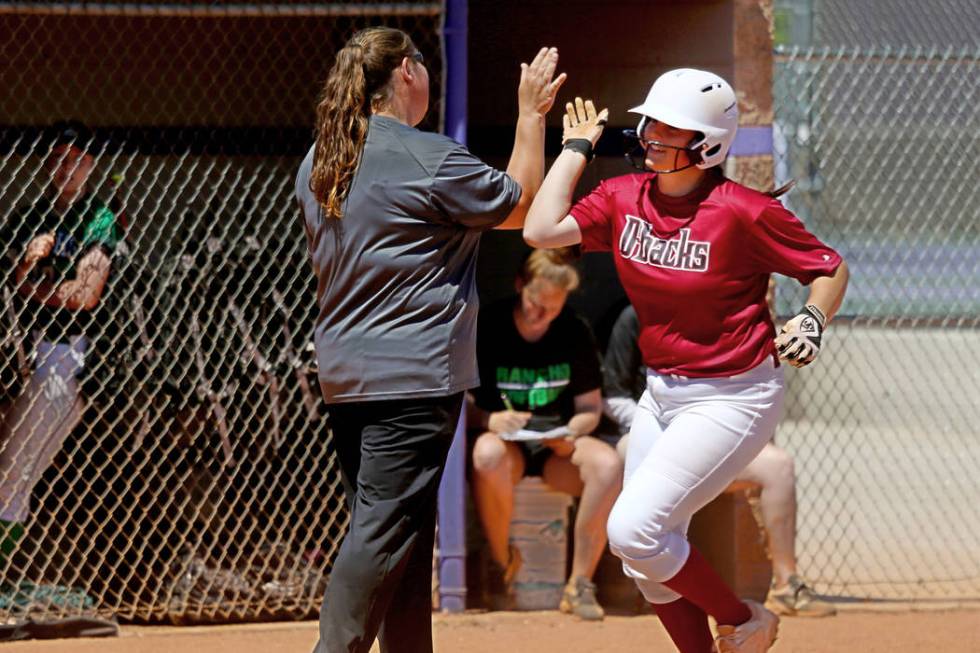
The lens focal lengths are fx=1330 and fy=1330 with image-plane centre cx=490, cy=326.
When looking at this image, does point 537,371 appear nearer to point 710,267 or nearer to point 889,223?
point 710,267

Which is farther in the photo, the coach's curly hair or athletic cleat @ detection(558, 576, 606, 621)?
athletic cleat @ detection(558, 576, 606, 621)

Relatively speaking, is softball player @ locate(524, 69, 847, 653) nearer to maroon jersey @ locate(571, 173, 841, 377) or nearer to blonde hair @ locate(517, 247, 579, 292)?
maroon jersey @ locate(571, 173, 841, 377)

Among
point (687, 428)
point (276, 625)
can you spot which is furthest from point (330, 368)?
point (276, 625)

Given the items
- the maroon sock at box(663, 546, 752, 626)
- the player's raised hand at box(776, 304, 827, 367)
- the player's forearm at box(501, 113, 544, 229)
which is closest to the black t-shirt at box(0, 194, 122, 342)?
the player's forearm at box(501, 113, 544, 229)

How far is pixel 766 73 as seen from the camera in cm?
566

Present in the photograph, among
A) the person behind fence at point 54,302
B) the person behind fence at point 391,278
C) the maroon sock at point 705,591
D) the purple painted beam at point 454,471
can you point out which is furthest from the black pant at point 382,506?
the person behind fence at point 54,302

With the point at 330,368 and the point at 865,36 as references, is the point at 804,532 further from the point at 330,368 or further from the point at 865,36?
the point at 330,368

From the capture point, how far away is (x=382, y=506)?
11.1 ft

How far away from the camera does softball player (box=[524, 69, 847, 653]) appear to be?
3.70 m

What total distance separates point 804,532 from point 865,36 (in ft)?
8.91

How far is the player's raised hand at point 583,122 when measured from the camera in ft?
12.6

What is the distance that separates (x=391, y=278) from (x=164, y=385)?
8.19 ft

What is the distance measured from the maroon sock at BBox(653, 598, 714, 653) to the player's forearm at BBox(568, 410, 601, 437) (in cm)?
167

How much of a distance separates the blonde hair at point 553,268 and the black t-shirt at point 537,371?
26 cm
